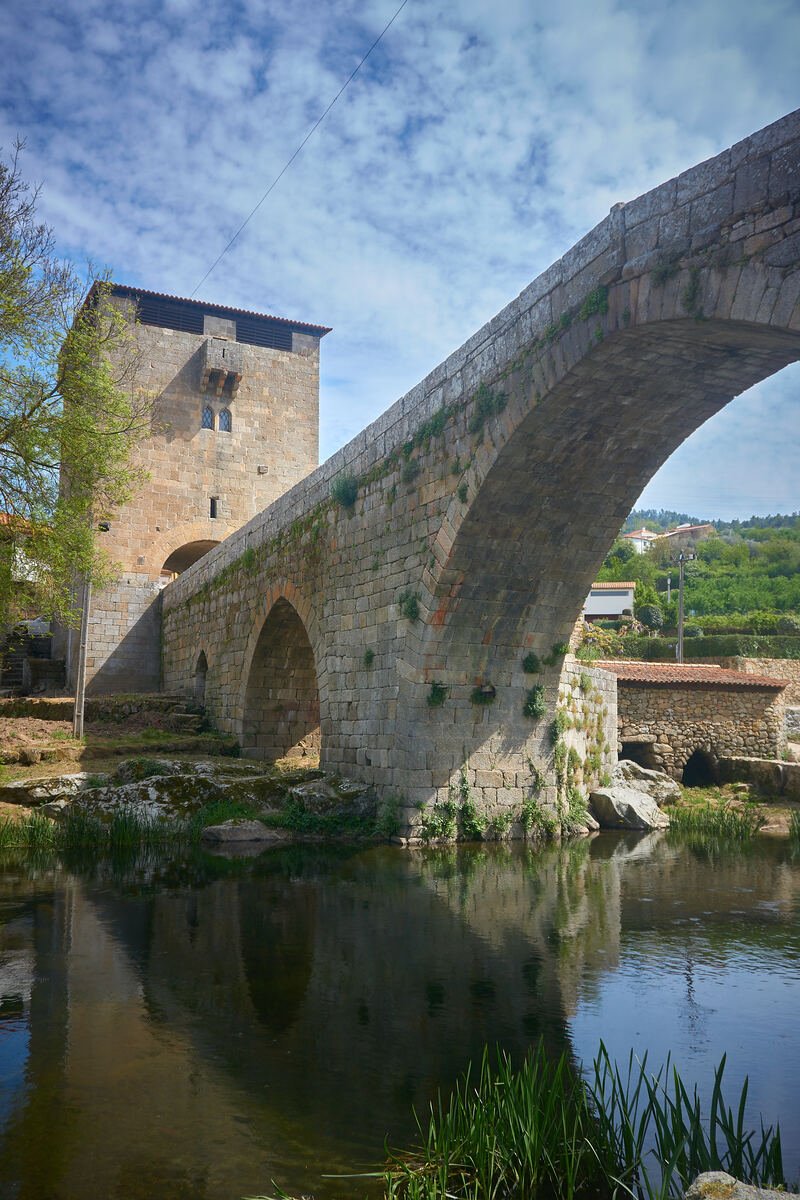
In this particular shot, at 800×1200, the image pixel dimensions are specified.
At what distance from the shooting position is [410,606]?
35.8 ft

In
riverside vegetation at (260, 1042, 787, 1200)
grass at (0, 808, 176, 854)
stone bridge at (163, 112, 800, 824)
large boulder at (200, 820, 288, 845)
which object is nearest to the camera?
riverside vegetation at (260, 1042, 787, 1200)

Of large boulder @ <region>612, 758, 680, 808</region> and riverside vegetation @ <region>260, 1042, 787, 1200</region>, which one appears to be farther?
large boulder @ <region>612, 758, 680, 808</region>

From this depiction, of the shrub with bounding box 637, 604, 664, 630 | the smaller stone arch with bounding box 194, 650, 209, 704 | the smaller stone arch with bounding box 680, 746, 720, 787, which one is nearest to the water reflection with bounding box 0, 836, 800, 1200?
the smaller stone arch with bounding box 680, 746, 720, 787

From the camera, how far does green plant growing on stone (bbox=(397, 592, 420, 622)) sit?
10.9 m

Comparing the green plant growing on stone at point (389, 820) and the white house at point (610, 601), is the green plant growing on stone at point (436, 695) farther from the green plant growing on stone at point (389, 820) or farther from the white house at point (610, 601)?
the white house at point (610, 601)

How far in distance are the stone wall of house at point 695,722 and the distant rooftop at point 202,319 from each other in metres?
17.2

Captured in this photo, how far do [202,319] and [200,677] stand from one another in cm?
1272

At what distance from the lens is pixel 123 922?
23.5 feet

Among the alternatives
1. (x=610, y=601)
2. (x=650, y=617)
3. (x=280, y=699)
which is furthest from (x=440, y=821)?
(x=610, y=601)

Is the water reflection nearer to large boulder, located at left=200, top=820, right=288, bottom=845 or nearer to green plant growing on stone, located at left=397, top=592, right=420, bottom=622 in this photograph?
large boulder, located at left=200, top=820, right=288, bottom=845

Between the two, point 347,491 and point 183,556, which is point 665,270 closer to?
point 347,491

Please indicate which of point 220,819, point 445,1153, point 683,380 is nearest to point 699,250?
point 683,380

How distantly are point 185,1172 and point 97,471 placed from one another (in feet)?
35.8

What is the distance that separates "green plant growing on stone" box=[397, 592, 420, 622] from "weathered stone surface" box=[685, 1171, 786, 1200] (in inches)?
331
